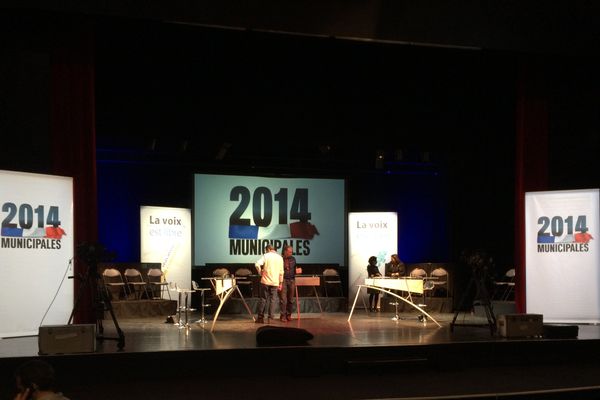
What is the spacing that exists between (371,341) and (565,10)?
17.1ft

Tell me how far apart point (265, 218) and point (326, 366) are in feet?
26.1

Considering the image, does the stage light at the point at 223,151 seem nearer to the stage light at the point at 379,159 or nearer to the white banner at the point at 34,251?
the stage light at the point at 379,159

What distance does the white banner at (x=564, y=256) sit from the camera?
10820 mm

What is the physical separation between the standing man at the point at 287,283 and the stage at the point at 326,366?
2754 mm

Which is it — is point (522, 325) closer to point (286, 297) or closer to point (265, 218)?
point (286, 297)

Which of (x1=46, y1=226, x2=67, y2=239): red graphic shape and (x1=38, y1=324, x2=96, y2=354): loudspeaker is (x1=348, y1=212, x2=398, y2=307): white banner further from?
(x1=38, y1=324, x2=96, y2=354): loudspeaker

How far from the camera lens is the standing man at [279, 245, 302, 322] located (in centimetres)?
1240

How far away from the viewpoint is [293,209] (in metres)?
15.9

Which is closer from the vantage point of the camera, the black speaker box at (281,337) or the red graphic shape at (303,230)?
the black speaker box at (281,337)

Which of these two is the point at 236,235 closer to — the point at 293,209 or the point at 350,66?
the point at 293,209

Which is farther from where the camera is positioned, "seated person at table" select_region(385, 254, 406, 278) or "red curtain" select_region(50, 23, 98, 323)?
"seated person at table" select_region(385, 254, 406, 278)

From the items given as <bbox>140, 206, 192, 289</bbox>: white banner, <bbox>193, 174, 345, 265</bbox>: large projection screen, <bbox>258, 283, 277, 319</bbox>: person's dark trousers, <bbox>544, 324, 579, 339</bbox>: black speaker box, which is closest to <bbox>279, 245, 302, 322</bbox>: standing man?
<bbox>258, 283, 277, 319</bbox>: person's dark trousers

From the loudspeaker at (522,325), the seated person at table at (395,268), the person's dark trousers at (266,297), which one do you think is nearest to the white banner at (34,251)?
the person's dark trousers at (266,297)

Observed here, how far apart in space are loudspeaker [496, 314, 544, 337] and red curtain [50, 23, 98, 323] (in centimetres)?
528
